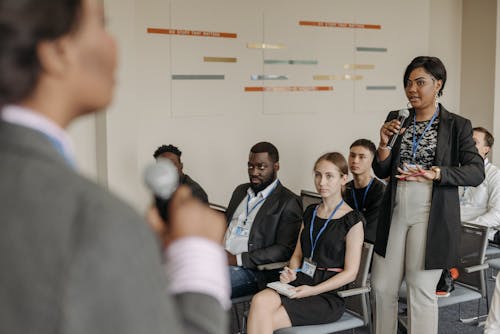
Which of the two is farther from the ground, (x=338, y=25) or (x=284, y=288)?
(x=338, y=25)

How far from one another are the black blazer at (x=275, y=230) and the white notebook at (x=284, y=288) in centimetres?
44

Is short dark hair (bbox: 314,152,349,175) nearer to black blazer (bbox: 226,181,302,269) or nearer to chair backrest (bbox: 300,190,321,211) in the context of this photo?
black blazer (bbox: 226,181,302,269)

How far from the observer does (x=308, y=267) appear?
3877mm

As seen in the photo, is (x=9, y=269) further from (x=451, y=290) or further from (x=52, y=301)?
(x=451, y=290)

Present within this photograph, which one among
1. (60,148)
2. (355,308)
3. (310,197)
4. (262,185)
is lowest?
(355,308)

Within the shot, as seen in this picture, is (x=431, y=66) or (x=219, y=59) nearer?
(x=431, y=66)

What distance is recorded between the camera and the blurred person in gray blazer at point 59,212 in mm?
803

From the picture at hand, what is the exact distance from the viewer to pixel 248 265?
168 inches

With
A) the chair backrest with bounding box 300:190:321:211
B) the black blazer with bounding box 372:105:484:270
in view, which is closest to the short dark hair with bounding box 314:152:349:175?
the black blazer with bounding box 372:105:484:270

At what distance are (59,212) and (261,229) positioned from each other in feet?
11.9

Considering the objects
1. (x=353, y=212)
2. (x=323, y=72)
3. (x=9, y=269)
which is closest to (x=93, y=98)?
(x=9, y=269)

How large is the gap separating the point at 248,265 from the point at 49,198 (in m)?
3.51

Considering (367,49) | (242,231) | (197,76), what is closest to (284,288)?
(242,231)

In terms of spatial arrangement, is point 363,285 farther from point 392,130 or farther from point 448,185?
point 392,130
